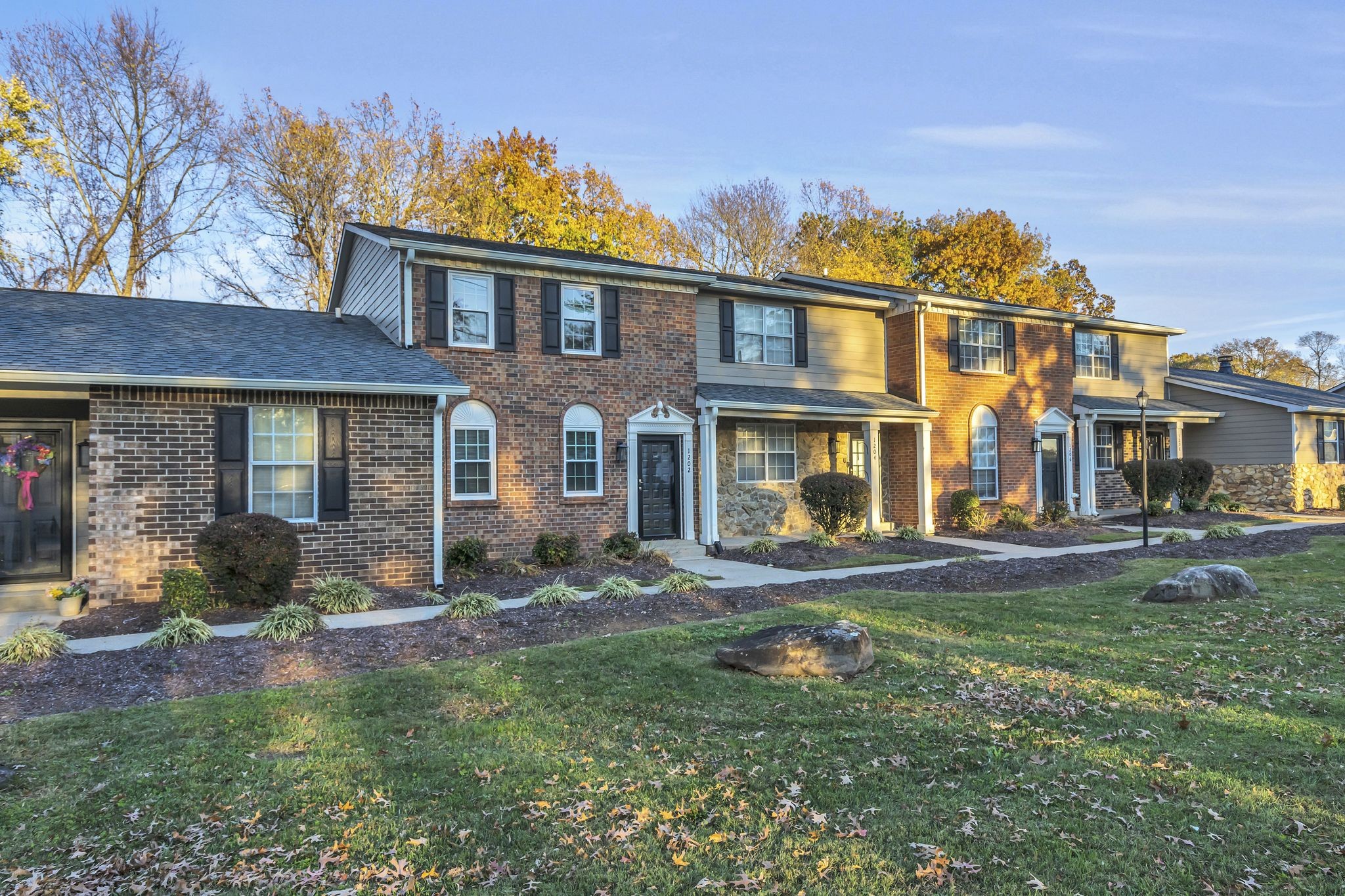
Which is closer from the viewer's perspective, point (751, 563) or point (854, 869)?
point (854, 869)

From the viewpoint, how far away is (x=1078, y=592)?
10.7 metres

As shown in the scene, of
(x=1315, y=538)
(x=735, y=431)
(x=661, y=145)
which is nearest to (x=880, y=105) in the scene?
(x=735, y=431)

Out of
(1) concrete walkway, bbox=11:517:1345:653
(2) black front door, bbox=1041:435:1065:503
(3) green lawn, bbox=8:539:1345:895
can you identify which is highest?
(2) black front door, bbox=1041:435:1065:503

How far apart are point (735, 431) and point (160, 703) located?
13.0m

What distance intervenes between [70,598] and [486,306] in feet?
23.1

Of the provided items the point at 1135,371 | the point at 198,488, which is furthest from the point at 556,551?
the point at 1135,371

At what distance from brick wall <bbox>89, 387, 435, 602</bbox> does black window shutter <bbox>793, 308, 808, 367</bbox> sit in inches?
349

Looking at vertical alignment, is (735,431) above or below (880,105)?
below

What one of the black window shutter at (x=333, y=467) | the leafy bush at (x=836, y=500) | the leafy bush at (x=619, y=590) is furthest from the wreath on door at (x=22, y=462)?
the leafy bush at (x=836, y=500)

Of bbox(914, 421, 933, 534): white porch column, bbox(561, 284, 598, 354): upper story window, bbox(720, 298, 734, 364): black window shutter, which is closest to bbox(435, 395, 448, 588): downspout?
bbox(561, 284, 598, 354): upper story window

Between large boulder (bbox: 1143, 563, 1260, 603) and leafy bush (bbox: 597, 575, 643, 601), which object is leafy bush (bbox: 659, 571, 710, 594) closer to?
leafy bush (bbox: 597, 575, 643, 601)

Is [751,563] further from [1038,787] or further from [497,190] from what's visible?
[497,190]

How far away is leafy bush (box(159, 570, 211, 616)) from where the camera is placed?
929 cm

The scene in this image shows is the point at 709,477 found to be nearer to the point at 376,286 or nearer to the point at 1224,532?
the point at 376,286
